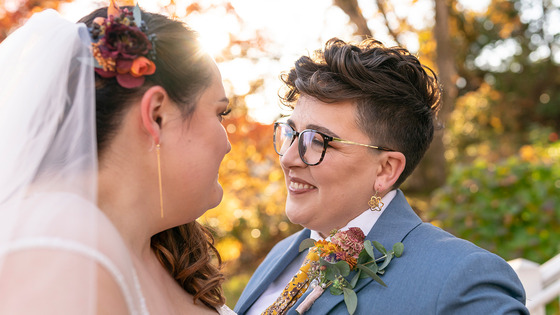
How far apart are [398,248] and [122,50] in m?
1.36

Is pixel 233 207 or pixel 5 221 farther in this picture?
pixel 233 207

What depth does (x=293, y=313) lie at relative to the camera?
2236mm

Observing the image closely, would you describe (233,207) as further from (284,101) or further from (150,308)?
(150,308)

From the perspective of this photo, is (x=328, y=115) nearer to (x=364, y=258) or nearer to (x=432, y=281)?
(x=364, y=258)

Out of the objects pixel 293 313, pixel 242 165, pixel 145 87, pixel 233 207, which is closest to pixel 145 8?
pixel 145 87

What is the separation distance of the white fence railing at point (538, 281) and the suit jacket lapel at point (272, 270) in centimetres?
143

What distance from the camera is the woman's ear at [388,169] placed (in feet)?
8.05

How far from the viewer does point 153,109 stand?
1585 millimetres

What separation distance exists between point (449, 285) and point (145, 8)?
4.95ft

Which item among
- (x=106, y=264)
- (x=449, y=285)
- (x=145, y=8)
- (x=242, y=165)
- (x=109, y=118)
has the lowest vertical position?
(x=242, y=165)

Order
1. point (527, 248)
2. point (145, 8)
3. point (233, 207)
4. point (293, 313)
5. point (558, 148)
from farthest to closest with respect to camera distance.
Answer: point (558, 148)
point (233, 207)
point (527, 248)
point (293, 313)
point (145, 8)

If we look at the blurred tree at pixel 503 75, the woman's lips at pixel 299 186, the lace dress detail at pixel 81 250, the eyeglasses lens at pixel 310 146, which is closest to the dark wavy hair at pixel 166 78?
the lace dress detail at pixel 81 250

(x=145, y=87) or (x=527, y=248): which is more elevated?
(x=145, y=87)

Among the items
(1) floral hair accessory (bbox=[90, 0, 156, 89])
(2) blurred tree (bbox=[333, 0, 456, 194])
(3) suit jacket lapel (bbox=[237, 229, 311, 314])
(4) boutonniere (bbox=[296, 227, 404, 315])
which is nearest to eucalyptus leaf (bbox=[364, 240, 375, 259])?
(4) boutonniere (bbox=[296, 227, 404, 315])
